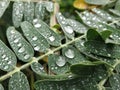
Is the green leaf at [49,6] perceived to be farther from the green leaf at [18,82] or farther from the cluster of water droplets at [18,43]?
the green leaf at [18,82]

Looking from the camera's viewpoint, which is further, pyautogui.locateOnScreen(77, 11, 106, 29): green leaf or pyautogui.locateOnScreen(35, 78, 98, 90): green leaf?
pyautogui.locateOnScreen(77, 11, 106, 29): green leaf

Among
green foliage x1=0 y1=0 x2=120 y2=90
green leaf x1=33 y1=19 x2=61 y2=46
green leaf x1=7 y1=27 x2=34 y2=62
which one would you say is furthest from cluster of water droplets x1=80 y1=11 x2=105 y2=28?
green leaf x1=7 y1=27 x2=34 y2=62

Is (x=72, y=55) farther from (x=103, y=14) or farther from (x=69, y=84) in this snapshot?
(x=103, y=14)

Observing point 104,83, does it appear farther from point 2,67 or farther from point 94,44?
point 2,67

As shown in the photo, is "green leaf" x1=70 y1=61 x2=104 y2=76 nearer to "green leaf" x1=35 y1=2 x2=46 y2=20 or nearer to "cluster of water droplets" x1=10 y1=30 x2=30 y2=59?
"cluster of water droplets" x1=10 y1=30 x2=30 y2=59

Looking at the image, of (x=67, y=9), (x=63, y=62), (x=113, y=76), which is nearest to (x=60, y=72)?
(x=63, y=62)

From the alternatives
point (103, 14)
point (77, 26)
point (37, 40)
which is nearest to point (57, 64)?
point (37, 40)
